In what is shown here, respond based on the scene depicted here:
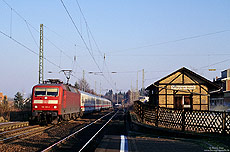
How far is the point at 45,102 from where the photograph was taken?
21.0 meters

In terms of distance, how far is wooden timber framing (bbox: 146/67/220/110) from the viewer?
1101 inches

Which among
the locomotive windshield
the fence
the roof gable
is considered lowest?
the fence

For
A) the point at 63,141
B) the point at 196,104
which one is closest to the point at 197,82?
the point at 196,104

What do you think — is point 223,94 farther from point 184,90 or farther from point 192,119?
point 192,119

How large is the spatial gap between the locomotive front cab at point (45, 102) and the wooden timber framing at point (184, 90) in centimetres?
1074

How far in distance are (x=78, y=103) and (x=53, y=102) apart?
28.7 ft

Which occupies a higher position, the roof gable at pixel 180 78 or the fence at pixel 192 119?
the roof gable at pixel 180 78

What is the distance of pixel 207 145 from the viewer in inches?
397

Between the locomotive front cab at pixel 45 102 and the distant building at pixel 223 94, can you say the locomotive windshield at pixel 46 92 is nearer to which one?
the locomotive front cab at pixel 45 102

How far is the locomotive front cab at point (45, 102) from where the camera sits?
2088cm

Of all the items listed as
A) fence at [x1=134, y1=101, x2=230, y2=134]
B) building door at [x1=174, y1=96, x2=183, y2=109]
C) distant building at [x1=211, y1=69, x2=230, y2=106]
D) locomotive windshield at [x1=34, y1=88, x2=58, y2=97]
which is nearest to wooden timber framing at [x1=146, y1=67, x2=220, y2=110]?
building door at [x1=174, y1=96, x2=183, y2=109]

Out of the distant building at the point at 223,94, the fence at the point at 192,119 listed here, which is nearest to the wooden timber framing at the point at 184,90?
the distant building at the point at 223,94

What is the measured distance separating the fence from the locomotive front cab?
7.07m

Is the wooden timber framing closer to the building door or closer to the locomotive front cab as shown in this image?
the building door
